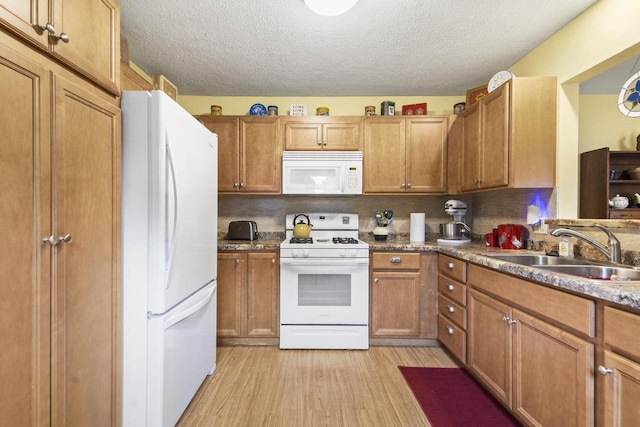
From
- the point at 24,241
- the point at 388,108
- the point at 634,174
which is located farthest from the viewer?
the point at 388,108

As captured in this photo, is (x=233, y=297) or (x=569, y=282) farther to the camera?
(x=233, y=297)

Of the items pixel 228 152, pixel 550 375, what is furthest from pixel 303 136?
pixel 550 375

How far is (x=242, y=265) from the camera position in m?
2.48

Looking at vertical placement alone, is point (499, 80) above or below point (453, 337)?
above

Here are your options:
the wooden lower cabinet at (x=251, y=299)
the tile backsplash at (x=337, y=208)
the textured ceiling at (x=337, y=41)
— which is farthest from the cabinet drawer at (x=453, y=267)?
the textured ceiling at (x=337, y=41)

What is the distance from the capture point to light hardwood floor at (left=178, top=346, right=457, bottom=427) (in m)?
1.65

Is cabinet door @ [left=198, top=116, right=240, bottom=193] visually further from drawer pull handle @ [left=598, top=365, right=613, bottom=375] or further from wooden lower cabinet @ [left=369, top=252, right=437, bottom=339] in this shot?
drawer pull handle @ [left=598, top=365, right=613, bottom=375]

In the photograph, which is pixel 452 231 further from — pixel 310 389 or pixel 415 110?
pixel 310 389

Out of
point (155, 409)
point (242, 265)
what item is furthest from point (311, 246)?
point (155, 409)

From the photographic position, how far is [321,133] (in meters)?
2.79

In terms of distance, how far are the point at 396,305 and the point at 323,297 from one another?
2.14 feet

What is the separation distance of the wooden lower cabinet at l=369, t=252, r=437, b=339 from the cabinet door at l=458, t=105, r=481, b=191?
82cm

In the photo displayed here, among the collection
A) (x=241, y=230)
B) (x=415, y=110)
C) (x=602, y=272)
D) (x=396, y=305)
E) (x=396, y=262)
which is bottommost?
(x=396, y=305)

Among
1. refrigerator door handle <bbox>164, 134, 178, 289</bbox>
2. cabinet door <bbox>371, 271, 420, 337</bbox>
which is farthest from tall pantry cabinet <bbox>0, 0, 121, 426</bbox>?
cabinet door <bbox>371, 271, 420, 337</bbox>
